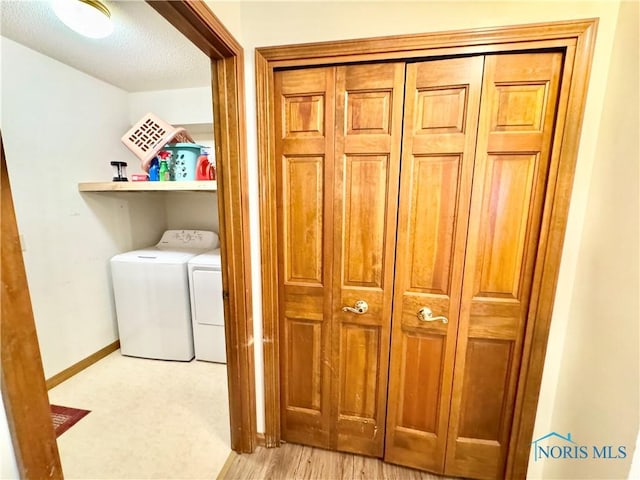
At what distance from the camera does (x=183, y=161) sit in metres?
2.27

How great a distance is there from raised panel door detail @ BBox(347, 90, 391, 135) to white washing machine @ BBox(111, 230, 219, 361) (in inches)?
74.9

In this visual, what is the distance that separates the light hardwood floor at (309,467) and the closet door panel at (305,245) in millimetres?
79

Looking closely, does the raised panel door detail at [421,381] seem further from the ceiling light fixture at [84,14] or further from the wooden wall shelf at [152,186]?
the ceiling light fixture at [84,14]

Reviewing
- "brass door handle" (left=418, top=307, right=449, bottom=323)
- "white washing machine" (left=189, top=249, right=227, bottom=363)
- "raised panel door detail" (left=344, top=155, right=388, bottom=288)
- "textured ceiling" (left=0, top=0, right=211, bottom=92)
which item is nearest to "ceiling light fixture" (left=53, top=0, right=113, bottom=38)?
"textured ceiling" (left=0, top=0, right=211, bottom=92)

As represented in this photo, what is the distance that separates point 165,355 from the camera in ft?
8.39

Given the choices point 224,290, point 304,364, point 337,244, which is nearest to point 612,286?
point 337,244

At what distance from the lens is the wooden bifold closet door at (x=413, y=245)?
1.20 meters

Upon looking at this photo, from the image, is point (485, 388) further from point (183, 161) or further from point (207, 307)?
point (183, 161)

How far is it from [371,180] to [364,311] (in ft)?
2.16

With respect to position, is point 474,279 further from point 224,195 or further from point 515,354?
point 224,195

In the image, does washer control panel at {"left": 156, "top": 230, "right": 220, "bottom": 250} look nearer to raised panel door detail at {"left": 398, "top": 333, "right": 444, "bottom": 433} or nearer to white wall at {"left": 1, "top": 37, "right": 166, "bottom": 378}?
white wall at {"left": 1, "top": 37, "right": 166, "bottom": 378}

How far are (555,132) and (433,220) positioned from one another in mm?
575

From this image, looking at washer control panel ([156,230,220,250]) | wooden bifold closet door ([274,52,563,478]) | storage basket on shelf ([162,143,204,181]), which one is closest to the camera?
wooden bifold closet door ([274,52,563,478])
